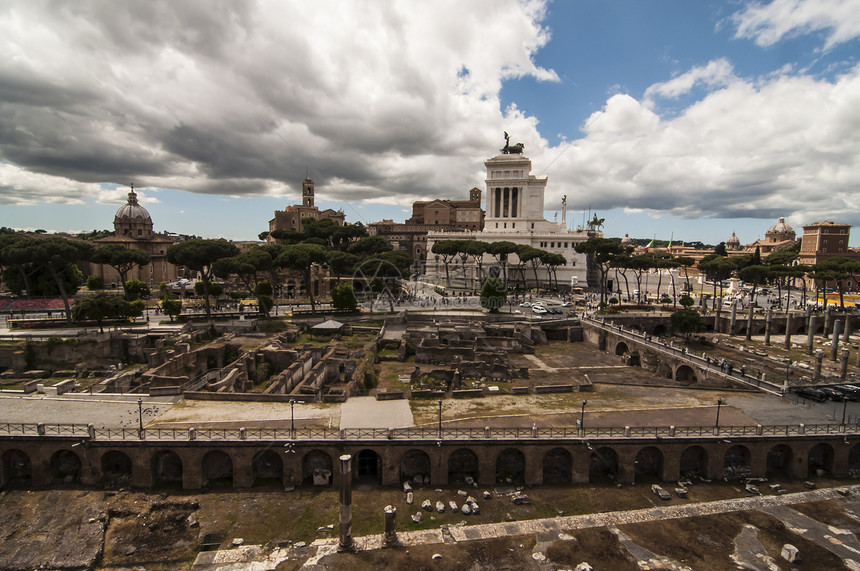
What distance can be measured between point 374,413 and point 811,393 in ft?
93.2

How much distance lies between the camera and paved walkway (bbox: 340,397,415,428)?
76.7 feet

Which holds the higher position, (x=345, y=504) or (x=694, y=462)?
(x=345, y=504)

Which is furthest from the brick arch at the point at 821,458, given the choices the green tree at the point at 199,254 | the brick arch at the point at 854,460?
the green tree at the point at 199,254

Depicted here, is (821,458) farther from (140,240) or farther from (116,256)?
(140,240)

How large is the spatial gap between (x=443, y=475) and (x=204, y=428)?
498 inches

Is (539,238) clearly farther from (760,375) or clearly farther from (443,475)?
(443,475)

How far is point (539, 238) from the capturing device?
83062 millimetres

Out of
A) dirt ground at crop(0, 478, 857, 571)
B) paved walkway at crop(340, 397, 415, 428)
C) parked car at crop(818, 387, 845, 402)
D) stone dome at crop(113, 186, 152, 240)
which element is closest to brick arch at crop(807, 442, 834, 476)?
dirt ground at crop(0, 478, 857, 571)

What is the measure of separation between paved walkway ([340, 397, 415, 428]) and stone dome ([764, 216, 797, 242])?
145940mm

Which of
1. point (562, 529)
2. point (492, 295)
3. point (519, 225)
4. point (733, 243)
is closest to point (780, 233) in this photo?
point (733, 243)

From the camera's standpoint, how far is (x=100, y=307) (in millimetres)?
41906

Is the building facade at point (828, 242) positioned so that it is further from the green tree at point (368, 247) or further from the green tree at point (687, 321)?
the green tree at point (368, 247)

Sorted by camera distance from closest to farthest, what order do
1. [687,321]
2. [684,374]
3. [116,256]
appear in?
[684,374], [687,321], [116,256]

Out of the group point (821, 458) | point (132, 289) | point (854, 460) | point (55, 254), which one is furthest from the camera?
point (132, 289)
